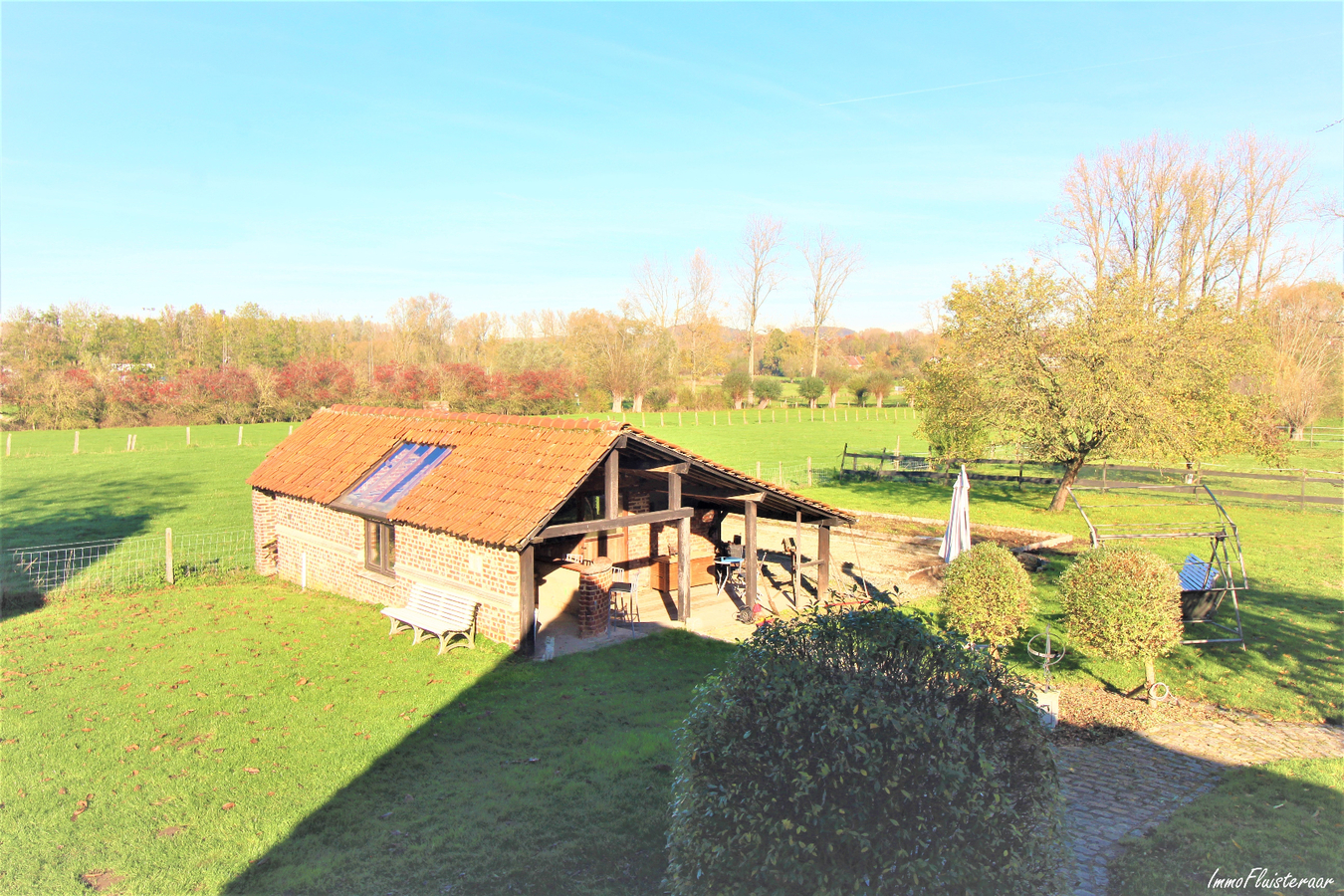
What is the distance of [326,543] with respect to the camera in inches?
543

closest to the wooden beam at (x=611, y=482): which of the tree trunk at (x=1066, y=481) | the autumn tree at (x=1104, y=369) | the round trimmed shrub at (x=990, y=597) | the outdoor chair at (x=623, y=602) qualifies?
the outdoor chair at (x=623, y=602)

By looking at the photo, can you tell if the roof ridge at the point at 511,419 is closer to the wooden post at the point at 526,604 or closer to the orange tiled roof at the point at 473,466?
the orange tiled roof at the point at 473,466

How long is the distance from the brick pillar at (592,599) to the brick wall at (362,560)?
1.28 metres

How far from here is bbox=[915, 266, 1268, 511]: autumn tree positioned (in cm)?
1939

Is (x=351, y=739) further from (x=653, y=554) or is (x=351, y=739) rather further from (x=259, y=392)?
(x=259, y=392)

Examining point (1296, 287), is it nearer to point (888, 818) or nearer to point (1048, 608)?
point (1048, 608)

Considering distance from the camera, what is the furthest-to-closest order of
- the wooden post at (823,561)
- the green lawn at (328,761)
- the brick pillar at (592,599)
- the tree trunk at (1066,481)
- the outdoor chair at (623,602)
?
1. the tree trunk at (1066,481)
2. the wooden post at (823,561)
3. the outdoor chair at (623,602)
4. the brick pillar at (592,599)
5. the green lawn at (328,761)

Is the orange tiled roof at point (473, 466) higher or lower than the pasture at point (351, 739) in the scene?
higher

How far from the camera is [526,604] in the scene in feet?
32.9

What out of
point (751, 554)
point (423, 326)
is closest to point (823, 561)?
point (751, 554)

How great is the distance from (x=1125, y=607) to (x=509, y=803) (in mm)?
6971

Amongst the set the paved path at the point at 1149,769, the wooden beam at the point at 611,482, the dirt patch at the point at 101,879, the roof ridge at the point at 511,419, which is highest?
the roof ridge at the point at 511,419

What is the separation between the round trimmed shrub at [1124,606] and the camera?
8.52 metres

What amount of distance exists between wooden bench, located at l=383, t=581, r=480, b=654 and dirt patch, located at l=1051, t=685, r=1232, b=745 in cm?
727
